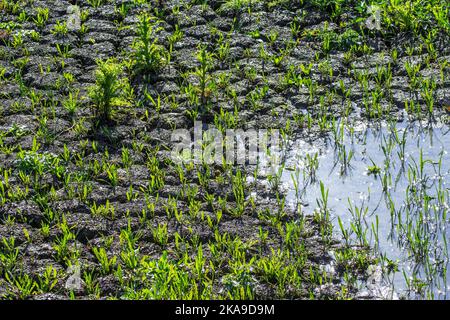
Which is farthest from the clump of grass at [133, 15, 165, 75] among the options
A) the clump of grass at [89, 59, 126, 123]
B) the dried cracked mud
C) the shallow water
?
the shallow water

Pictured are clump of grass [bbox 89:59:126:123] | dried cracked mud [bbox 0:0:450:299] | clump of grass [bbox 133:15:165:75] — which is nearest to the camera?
dried cracked mud [bbox 0:0:450:299]

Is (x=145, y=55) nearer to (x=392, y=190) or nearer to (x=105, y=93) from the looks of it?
(x=105, y=93)

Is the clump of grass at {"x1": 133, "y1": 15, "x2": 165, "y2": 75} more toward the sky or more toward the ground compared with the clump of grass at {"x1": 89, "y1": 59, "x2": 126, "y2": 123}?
more toward the sky

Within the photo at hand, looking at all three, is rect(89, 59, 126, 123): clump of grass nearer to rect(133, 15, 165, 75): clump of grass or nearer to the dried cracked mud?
the dried cracked mud

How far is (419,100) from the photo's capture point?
259 inches

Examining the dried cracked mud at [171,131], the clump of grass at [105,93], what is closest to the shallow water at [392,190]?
the dried cracked mud at [171,131]

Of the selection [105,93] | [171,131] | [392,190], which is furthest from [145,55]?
[392,190]

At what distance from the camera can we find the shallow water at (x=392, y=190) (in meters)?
5.04

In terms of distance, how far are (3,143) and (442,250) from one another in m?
2.85

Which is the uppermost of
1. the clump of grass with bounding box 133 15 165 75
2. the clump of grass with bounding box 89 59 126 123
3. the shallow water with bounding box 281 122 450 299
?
the clump of grass with bounding box 133 15 165 75

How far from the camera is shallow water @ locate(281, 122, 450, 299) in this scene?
5.04 m

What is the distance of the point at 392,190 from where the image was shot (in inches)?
223

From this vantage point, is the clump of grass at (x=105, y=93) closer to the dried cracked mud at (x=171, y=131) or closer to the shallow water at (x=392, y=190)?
the dried cracked mud at (x=171, y=131)
